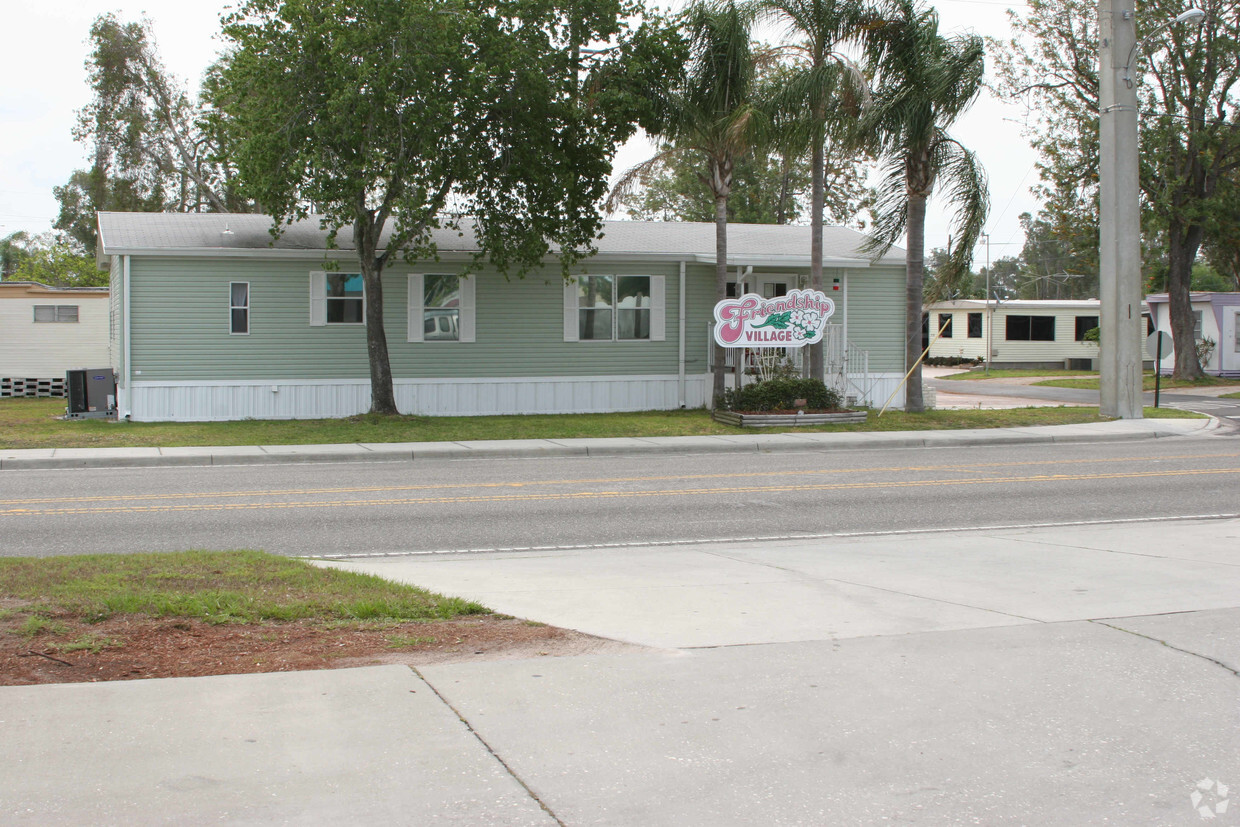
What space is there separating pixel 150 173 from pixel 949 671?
45009 mm

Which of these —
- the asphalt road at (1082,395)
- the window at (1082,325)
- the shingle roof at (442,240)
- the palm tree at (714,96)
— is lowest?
the asphalt road at (1082,395)

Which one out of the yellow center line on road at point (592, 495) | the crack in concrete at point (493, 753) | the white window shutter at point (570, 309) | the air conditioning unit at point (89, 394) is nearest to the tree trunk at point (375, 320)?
the white window shutter at point (570, 309)

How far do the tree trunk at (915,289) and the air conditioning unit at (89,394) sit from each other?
1701 cm

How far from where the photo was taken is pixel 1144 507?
38.7 ft

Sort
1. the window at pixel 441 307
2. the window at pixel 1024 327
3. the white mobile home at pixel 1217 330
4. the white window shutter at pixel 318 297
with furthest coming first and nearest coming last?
1. the window at pixel 1024 327
2. the white mobile home at pixel 1217 330
3. the window at pixel 441 307
4. the white window shutter at pixel 318 297

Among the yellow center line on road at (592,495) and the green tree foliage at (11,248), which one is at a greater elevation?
the green tree foliage at (11,248)

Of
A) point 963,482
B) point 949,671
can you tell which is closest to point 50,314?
point 963,482

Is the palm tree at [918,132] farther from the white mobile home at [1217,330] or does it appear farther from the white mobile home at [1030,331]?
the white mobile home at [1030,331]

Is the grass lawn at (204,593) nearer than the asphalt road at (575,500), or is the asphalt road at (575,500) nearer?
the grass lawn at (204,593)

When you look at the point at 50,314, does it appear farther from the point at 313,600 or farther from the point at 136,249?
the point at 313,600

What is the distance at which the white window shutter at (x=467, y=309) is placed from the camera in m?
24.0

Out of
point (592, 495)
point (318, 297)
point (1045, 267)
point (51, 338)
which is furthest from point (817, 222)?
point (1045, 267)

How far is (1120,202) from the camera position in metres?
22.5

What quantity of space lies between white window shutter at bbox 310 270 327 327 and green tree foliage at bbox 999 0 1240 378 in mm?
23573
